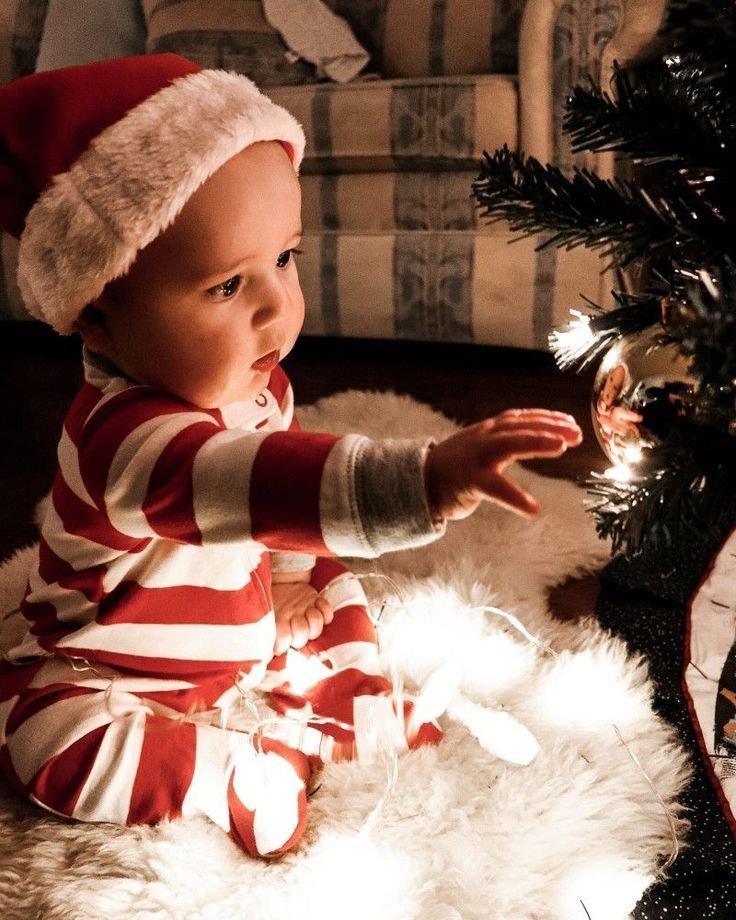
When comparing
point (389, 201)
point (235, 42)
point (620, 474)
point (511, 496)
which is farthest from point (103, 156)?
point (235, 42)

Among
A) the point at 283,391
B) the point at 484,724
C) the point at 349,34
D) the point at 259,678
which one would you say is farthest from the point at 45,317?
the point at 349,34

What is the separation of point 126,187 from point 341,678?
46 centimetres

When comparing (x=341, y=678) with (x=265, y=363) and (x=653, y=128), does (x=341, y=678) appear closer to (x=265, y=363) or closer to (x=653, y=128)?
(x=265, y=363)

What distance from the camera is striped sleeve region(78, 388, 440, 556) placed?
50 cm

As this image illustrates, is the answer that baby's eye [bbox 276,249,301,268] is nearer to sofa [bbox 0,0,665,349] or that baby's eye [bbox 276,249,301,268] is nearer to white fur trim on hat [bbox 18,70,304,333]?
white fur trim on hat [bbox 18,70,304,333]

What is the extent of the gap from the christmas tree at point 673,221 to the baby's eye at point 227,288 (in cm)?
21

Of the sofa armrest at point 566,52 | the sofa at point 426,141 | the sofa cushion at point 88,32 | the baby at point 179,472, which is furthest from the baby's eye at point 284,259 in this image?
the sofa cushion at point 88,32

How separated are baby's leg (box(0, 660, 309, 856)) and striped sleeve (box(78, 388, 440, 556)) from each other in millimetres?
183

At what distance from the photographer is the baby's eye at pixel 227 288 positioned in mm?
612

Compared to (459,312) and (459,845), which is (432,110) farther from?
(459,845)

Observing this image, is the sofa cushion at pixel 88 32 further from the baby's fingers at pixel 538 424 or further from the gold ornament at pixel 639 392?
the baby's fingers at pixel 538 424

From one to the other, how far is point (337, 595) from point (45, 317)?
385mm

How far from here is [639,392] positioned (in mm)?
714

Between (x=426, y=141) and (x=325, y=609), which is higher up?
(x=426, y=141)
